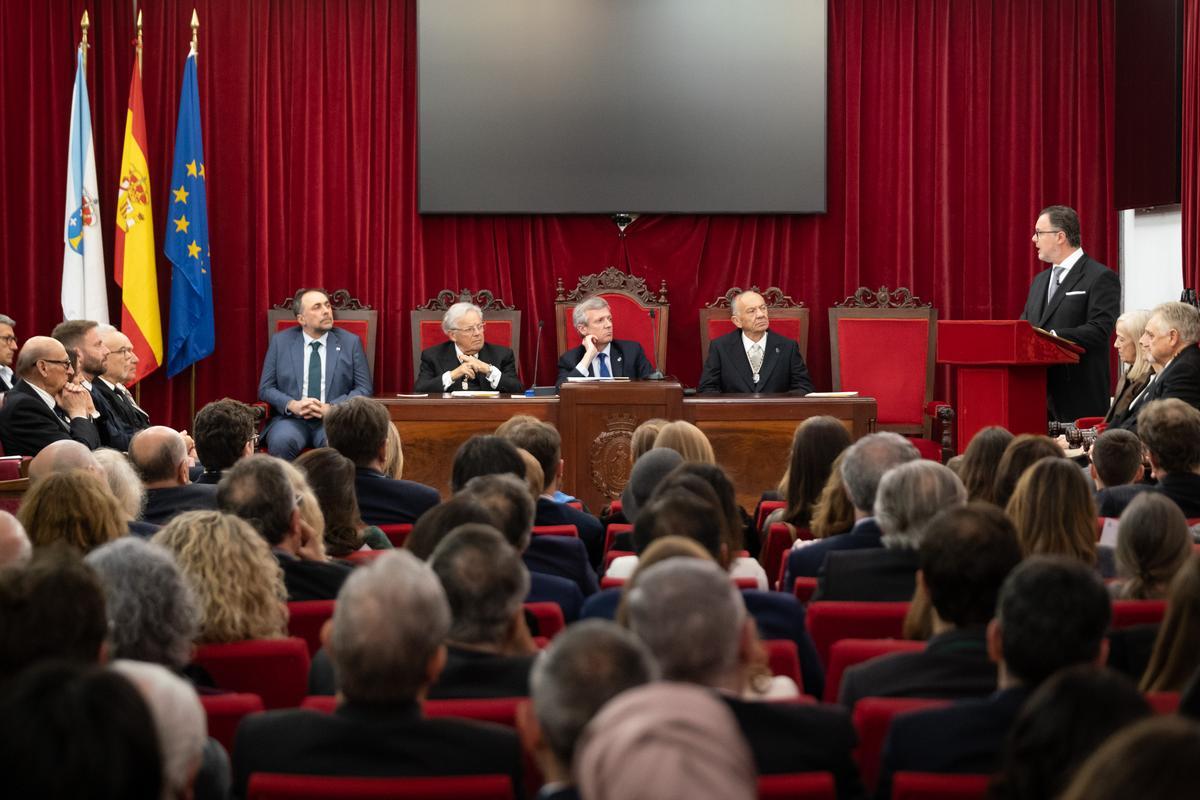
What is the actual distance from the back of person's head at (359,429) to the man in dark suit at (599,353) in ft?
10.3

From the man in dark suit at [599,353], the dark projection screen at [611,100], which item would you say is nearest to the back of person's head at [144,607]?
the man in dark suit at [599,353]

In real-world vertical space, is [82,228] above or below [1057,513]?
above

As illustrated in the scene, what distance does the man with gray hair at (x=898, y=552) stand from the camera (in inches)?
133

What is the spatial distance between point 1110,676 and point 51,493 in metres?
2.42

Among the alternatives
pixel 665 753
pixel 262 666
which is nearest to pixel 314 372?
pixel 262 666

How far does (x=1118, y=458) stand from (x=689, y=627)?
2.74 metres

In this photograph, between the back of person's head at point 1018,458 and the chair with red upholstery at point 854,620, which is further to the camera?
the back of person's head at point 1018,458

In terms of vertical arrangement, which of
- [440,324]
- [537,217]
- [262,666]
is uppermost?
[537,217]

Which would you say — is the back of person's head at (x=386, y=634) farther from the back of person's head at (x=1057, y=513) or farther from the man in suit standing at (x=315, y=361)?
the man in suit standing at (x=315, y=361)

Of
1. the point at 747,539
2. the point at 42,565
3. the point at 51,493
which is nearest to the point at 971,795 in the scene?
the point at 42,565

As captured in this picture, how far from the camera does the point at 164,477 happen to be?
4336mm

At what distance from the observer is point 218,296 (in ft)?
29.0

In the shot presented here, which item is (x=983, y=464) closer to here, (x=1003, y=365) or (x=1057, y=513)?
(x=1057, y=513)

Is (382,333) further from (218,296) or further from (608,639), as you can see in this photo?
(608,639)
